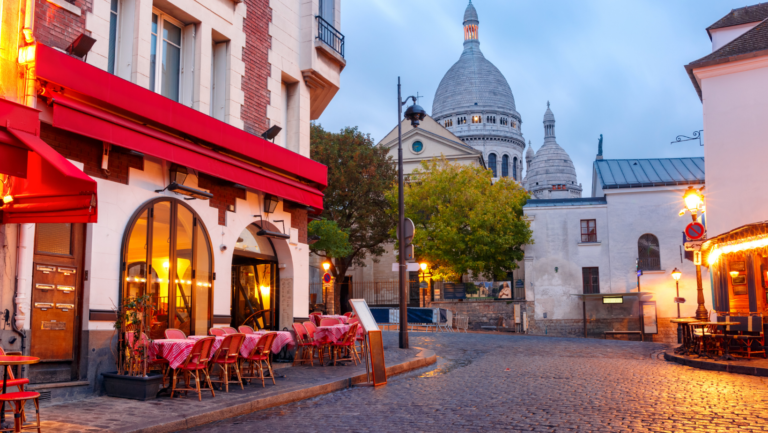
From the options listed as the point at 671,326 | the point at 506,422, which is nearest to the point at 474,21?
the point at 671,326

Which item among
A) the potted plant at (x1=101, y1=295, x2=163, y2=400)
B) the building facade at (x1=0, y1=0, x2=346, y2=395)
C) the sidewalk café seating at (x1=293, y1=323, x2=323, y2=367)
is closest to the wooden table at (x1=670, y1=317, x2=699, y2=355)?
the sidewalk café seating at (x1=293, y1=323, x2=323, y2=367)

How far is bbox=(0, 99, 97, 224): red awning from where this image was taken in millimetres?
7156

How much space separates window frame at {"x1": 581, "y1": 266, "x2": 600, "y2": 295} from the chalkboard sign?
691 cm

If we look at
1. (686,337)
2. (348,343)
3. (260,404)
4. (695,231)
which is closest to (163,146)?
(260,404)

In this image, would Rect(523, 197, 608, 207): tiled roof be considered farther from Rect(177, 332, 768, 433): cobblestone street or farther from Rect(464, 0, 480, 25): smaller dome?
Rect(464, 0, 480, 25): smaller dome

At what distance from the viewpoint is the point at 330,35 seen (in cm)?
1684

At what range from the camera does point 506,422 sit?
7426mm

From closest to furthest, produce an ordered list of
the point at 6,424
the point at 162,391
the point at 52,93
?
the point at 6,424 → the point at 52,93 → the point at 162,391

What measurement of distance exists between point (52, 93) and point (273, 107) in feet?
20.5

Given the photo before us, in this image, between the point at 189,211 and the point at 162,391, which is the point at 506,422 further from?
the point at 189,211

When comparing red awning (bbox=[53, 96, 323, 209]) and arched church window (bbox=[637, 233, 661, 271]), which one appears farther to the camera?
arched church window (bbox=[637, 233, 661, 271])

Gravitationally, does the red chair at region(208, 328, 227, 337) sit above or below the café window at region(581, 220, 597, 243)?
below

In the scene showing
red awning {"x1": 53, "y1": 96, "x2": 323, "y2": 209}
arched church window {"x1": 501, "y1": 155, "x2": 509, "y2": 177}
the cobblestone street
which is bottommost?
the cobblestone street

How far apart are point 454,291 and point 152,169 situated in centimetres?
3078
